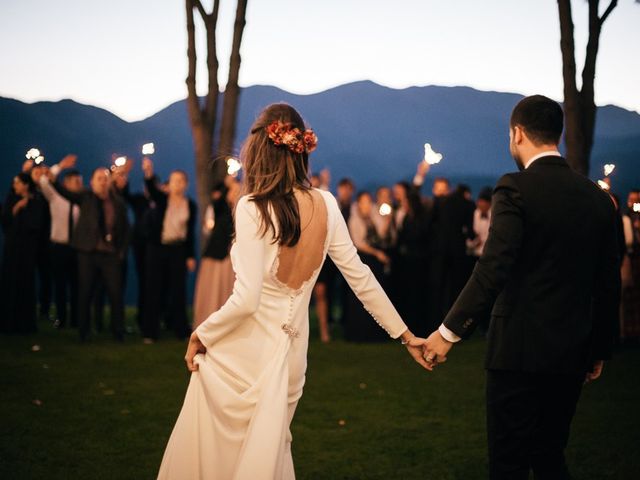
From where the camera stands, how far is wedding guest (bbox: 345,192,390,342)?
13008mm

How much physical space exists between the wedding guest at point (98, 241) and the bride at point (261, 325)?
8.38 meters

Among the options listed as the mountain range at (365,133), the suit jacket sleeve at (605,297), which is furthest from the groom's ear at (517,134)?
the mountain range at (365,133)

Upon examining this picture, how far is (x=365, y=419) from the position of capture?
7.59 metres

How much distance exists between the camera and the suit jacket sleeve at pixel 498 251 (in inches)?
150

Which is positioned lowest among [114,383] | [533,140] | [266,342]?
[114,383]

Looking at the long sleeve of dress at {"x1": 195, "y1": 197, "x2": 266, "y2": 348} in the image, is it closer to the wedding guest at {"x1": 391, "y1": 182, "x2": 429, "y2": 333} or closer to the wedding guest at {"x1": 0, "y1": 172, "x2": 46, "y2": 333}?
the wedding guest at {"x1": 391, "y1": 182, "x2": 429, "y2": 333}

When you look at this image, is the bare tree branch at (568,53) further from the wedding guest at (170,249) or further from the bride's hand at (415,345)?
the bride's hand at (415,345)

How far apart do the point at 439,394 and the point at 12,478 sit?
14.5 ft

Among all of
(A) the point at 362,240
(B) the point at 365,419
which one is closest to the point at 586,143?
(A) the point at 362,240

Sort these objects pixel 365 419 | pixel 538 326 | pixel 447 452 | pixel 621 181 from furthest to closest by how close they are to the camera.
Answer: pixel 621 181 → pixel 365 419 → pixel 447 452 → pixel 538 326

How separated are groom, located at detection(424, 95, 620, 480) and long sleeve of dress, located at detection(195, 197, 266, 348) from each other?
93 cm

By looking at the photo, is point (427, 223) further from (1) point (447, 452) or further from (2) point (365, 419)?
(1) point (447, 452)

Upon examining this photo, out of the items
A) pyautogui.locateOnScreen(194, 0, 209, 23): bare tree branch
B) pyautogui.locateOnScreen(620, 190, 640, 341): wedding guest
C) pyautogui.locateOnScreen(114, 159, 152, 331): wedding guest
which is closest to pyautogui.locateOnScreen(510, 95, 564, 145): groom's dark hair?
pyautogui.locateOnScreen(114, 159, 152, 331): wedding guest

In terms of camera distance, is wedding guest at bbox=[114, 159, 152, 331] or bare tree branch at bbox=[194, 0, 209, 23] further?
bare tree branch at bbox=[194, 0, 209, 23]
